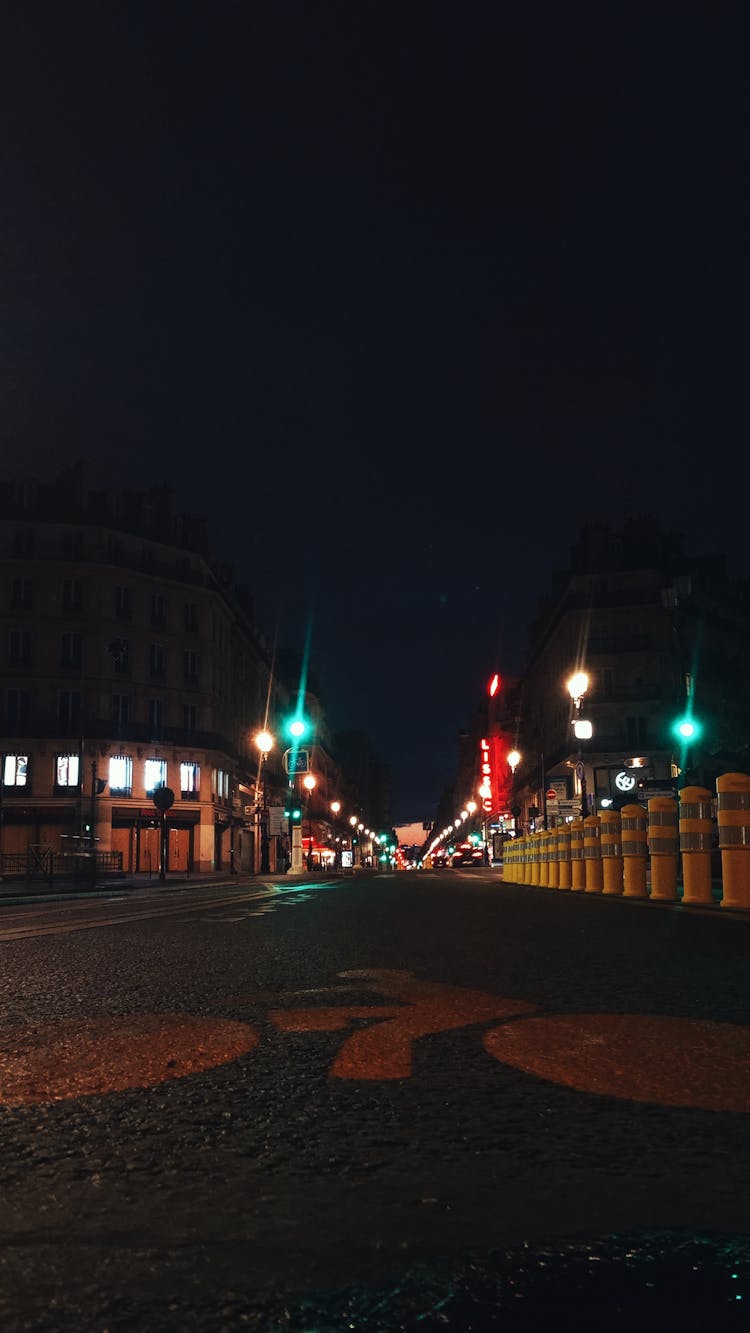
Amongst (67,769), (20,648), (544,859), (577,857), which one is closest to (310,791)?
(67,769)

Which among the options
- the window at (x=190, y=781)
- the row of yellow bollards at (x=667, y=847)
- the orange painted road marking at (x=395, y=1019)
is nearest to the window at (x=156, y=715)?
the window at (x=190, y=781)

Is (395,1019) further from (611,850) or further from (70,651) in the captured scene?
(70,651)

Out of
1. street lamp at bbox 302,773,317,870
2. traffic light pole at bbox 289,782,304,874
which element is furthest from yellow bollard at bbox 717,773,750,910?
street lamp at bbox 302,773,317,870

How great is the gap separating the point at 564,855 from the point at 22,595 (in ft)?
135

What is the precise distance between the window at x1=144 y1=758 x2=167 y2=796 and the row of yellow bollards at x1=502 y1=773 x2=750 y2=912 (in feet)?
128

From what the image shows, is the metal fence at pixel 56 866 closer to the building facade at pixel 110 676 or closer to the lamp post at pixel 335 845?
the building facade at pixel 110 676

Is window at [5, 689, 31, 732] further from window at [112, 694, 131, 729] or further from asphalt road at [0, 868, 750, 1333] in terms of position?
asphalt road at [0, 868, 750, 1333]

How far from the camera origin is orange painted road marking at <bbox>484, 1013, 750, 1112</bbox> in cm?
264

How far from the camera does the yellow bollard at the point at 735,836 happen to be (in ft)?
34.5

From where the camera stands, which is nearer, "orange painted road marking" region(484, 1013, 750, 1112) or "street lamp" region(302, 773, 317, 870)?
"orange painted road marking" region(484, 1013, 750, 1112)

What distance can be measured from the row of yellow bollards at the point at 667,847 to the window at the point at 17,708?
128ft

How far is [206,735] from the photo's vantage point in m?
60.3

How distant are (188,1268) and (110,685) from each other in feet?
184

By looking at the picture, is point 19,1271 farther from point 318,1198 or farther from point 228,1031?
point 228,1031
